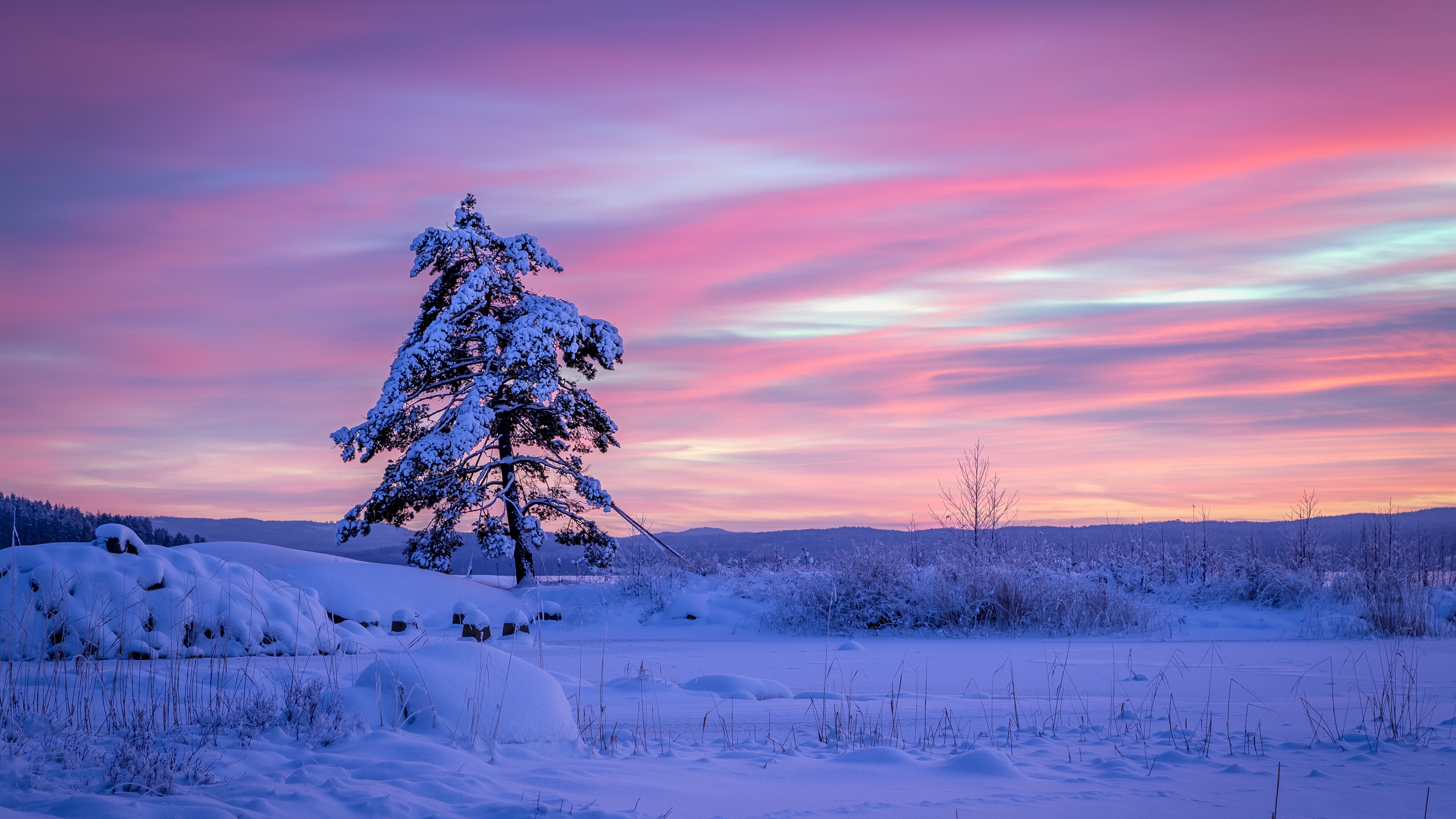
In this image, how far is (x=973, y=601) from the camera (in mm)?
14023

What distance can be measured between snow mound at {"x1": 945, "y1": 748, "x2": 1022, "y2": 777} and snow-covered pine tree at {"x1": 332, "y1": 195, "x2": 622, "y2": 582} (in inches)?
597

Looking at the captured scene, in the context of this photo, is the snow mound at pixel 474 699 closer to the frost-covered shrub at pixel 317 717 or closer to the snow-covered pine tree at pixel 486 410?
the frost-covered shrub at pixel 317 717

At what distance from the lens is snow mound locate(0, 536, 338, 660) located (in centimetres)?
883

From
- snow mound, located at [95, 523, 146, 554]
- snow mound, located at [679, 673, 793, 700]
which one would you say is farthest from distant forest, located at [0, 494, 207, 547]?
snow mound, located at [679, 673, 793, 700]

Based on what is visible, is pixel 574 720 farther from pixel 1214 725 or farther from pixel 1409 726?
pixel 1409 726

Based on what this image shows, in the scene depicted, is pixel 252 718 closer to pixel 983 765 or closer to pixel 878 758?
pixel 878 758

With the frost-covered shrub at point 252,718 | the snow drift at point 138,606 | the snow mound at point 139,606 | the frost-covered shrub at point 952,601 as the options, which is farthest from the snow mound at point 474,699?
the frost-covered shrub at point 952,601

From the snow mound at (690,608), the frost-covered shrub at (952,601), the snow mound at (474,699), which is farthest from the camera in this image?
the snow mound at (690,608)

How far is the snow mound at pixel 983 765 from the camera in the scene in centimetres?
460

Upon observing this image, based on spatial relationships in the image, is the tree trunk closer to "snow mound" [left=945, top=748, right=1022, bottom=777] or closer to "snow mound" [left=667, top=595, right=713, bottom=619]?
"snow mound" [left=667, top=595, right=713, bottom=619]

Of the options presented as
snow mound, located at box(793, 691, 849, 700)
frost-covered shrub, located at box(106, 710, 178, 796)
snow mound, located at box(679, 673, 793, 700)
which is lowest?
snow mound, located at box(793, 691, 849, 700)

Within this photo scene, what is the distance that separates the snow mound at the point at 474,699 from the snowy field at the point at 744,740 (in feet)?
0.04

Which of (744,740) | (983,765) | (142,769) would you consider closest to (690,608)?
(744,740)

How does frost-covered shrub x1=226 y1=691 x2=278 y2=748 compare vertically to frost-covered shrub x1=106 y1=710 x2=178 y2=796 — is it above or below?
below
